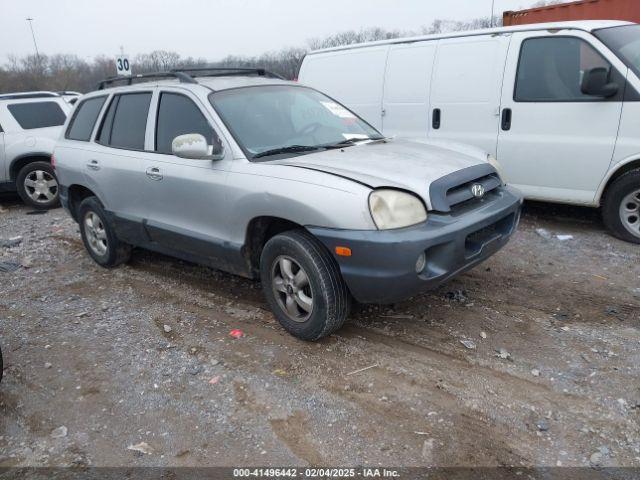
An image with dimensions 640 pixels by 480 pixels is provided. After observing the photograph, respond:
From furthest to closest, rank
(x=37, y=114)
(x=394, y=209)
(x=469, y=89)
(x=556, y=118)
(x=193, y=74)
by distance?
(x=37, y=114), (x=469, y=89), (x=556, y=118), (x=193, y=74), (x=394, y=209)

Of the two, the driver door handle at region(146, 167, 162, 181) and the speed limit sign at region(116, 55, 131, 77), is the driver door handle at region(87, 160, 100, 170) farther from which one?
the speed limit sign at region(116, 55, 131, 77)

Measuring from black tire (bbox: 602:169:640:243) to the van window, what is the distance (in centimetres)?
84

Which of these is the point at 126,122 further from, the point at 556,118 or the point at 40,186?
the point at 40,186

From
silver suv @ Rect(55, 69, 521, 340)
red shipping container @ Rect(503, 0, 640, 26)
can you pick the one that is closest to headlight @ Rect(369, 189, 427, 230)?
silver suv @ Rect(55, 69, 521, 340)

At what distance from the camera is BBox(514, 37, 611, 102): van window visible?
5.28 meters

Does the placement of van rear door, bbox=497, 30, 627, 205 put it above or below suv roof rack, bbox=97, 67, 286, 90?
below

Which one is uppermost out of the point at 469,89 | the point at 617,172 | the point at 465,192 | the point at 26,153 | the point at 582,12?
the point at 582,12

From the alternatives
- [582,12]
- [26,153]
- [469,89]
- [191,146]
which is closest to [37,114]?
[26,153]

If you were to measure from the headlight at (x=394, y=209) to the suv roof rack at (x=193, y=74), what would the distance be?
6.93 feet

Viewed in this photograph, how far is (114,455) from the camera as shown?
9.23 ft

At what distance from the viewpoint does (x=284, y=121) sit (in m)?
4.27

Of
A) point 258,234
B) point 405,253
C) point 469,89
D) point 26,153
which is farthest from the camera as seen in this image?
point 26,153

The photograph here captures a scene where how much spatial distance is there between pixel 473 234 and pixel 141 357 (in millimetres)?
2444

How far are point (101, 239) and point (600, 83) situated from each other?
515cm
